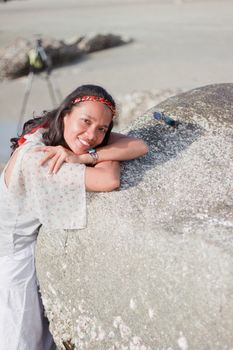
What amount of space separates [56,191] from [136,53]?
34.6 feet

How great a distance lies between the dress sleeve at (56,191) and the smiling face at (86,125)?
10 cm

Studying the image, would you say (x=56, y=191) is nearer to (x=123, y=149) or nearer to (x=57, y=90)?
(x=123, y=149)

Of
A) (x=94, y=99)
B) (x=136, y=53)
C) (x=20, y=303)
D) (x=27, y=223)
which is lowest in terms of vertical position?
(x=136, y=53)

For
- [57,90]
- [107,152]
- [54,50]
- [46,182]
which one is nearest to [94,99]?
[107,152]

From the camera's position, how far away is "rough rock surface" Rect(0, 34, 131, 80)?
33.0ft

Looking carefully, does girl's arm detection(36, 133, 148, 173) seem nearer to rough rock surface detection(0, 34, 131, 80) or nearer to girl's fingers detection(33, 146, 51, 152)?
girl's fingers detection(33, 146, 51, 152)

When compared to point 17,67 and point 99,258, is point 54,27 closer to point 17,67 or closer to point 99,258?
point 17,67

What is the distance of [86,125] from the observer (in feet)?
6.24

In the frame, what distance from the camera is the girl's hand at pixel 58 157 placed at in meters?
1.84

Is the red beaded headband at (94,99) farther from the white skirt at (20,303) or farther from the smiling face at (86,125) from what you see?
the white skirt at (20,303)

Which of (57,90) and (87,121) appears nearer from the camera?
(87,121)

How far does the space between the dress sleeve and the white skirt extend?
0.21 m

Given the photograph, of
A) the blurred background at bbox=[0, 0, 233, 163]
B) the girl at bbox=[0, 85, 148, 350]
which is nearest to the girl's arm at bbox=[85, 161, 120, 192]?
the girl at bbox=[0, 85, 148, 350]

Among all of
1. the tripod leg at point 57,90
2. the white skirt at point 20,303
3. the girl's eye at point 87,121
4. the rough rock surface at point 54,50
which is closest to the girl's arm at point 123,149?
the girl's eye at point 87,121
